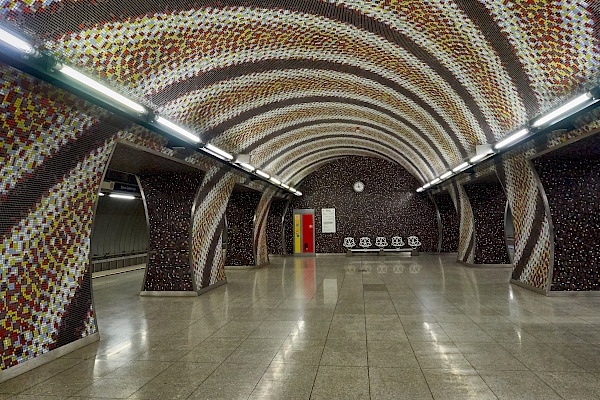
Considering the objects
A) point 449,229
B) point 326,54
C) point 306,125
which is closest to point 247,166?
point 306,125

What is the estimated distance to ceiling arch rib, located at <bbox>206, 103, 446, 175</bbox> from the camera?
10219 millimetres

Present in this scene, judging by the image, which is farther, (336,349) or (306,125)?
(306,125)

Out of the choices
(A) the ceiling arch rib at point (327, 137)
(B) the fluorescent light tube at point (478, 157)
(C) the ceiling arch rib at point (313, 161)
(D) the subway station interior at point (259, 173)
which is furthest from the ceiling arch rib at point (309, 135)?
(B) the fluorescent light tube at point (478, 157)

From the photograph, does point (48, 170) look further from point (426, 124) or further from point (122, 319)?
point (426, 124)

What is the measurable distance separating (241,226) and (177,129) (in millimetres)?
10258

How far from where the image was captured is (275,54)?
7020 mm

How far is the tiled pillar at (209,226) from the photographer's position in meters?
10.3

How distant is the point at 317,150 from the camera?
18391mm

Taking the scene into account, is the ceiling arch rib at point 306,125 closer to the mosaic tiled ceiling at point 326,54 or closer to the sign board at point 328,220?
the mosaic tiled ceiling at point 326,54

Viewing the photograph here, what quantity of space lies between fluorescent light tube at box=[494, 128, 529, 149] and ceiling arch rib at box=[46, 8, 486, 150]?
105 centimetres

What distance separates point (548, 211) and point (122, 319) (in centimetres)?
886

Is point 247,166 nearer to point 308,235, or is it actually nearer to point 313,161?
point 313,161

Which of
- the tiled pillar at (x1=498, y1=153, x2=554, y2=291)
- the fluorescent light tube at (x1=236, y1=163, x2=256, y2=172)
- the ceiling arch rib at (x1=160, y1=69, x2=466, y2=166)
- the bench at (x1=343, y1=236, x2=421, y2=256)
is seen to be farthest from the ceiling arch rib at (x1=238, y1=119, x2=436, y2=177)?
the bench at (x1=343, y1=236, x2=421, y2=256)

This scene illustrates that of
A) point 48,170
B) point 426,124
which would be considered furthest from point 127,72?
point 426,124
